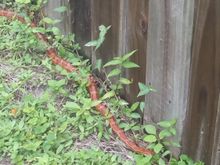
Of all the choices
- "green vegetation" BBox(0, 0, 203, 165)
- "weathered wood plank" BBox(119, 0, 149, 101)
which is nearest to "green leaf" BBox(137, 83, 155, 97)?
"green vegetation" BBox(0, 0, 203, 165)

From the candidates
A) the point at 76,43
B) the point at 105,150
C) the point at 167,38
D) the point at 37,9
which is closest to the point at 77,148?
the point at 105,150

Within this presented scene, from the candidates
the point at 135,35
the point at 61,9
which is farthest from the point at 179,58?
the point at 61,9

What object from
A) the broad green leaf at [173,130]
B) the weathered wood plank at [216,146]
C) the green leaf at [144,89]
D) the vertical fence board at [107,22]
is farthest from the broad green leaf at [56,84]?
the weathered wood plank at [216,146]

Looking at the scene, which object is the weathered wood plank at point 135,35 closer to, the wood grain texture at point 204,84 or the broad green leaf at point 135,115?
the broad green leaf at point 135,115

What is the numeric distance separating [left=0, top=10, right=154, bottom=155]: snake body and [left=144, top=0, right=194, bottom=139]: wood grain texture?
0.18 m

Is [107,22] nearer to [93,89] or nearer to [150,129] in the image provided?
[93,89]

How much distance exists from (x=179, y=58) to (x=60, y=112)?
853mm

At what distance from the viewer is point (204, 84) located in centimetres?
222

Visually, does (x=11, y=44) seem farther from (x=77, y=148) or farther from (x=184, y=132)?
(x=184, y=132)

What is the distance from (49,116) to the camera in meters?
2.82

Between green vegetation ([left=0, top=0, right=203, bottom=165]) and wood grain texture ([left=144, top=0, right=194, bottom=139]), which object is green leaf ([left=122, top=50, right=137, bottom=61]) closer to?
green vegetation ([left=0, top=0, right=203, bottom=165])

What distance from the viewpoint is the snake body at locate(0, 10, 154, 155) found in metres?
2.63

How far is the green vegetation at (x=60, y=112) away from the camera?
101 inches

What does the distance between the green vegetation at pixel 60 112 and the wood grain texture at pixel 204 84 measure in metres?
0.10
